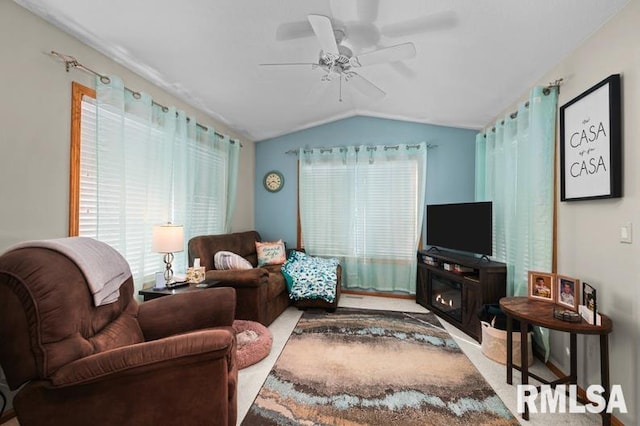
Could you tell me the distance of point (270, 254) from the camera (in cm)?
394

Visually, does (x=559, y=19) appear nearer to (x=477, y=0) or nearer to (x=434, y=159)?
(x=477, y=0)

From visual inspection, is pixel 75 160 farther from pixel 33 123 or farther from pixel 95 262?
pixel 95 262

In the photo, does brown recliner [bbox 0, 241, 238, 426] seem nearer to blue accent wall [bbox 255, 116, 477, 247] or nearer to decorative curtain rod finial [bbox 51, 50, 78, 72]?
decorative curtain rod finial [bbox 51, 50, 78, 72]

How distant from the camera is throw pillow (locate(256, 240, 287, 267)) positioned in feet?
12.8

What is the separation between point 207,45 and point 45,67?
1.04 meters

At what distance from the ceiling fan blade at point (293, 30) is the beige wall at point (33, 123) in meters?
1.44

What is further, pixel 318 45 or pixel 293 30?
pixel 318 45

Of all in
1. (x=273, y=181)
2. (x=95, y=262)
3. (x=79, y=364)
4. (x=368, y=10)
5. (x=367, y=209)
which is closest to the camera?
(x=79, y=364)

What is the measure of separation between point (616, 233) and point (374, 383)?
1789mm

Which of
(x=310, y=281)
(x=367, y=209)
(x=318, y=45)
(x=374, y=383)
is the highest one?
(x=318, y=45)

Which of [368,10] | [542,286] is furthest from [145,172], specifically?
[542,286]

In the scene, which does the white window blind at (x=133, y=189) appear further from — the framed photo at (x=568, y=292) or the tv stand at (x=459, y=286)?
the framed photo at (x=568, y=292)

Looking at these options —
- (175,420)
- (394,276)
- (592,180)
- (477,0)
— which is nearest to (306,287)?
(394,276)

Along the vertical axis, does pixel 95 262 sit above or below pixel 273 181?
below
